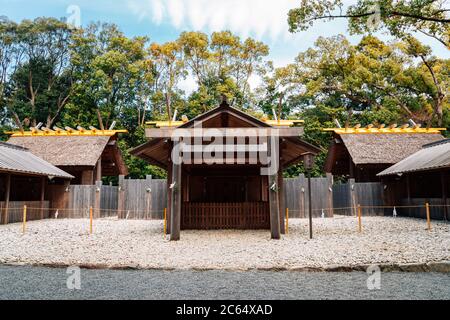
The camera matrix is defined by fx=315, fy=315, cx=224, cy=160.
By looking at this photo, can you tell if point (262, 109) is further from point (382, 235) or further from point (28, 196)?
point (382, 235)

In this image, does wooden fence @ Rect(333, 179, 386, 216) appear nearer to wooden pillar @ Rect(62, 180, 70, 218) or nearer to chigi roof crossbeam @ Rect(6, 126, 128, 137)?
chigi roof crossbeam @ Rect(6, 126, 128, 137)

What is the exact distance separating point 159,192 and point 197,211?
591cm

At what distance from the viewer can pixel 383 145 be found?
1991 centimetres

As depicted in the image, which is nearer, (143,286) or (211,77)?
(143,286)

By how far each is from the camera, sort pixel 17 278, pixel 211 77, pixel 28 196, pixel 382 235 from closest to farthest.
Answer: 1. pixel 17 278
2. pixel 382 235
3. pixel 28 196
4. pixel 211 77

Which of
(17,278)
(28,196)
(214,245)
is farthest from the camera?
(28,196)

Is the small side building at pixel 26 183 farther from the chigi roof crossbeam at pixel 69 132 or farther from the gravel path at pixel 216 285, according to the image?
the gravel path at pixel 216 285

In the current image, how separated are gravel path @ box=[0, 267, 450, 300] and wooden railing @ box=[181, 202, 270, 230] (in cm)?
614

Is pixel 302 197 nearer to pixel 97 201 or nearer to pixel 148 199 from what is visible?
pixel 148 199

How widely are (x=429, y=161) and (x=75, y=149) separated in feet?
65.8

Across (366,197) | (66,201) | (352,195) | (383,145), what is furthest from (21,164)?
(383,145)
